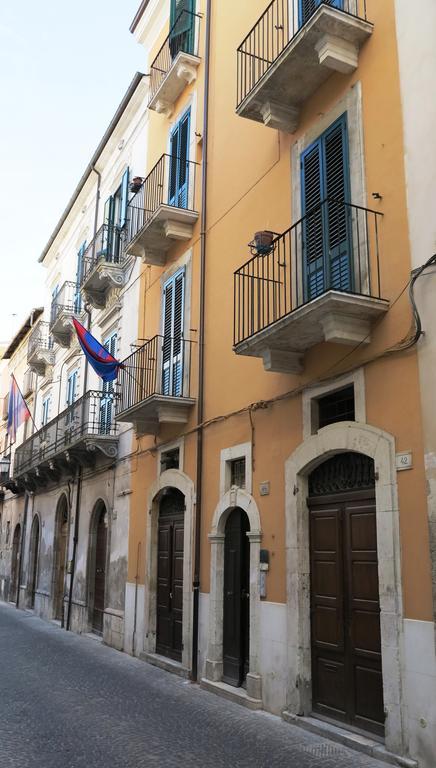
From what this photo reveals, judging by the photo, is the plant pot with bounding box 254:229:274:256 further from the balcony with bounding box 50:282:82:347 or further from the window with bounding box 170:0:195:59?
the balcony with bounding box 50:282:82:347

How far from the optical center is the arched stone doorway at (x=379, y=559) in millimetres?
6113

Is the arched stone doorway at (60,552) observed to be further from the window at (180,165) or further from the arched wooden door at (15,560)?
the window at (180,165)

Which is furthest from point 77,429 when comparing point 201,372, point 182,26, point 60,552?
point 182,26

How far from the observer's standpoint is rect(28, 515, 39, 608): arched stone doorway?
2186 cm

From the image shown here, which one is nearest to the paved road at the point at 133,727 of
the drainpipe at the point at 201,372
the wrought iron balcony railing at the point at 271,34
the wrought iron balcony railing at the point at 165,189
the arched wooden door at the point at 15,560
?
the drainpipe at the point at 201,372

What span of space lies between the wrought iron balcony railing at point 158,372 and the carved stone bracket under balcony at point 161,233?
1.60m

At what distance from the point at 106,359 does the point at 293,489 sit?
582cm

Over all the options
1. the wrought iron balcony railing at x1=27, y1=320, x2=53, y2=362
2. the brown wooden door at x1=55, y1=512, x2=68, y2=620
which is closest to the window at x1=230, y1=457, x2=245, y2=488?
the brown wooden door at x1=55, y1=512, x2=68, y2=620

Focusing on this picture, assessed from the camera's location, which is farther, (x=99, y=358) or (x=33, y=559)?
(x=33, y=559)

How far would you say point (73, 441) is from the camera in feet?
51.5

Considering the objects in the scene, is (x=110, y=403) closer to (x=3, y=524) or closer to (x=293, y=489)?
(x=293, y=489)

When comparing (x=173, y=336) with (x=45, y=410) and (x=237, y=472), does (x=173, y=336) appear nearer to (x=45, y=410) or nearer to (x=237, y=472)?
(x=237, y=472)

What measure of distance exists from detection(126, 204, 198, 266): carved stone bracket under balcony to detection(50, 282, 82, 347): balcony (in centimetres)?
693

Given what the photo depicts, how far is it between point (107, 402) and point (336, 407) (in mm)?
8930
